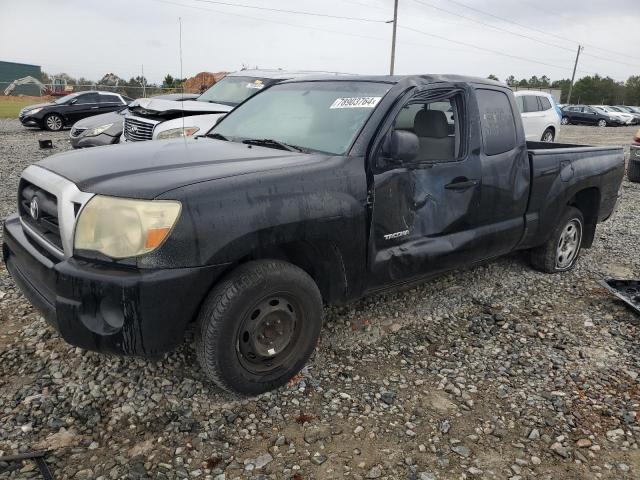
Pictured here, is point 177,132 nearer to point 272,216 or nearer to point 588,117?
point 272,216

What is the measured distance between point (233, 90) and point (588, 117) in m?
32.7

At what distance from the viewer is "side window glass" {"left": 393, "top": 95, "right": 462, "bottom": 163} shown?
370 centimetres

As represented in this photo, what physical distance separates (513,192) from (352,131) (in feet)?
5.31

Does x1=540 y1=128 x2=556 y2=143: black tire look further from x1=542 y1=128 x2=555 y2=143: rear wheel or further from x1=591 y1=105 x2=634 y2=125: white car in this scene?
Result: x1=591 y1=105 x2=634 y2=125: white car

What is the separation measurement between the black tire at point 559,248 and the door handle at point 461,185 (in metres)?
1.53

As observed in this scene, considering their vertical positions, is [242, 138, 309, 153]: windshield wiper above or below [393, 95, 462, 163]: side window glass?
below

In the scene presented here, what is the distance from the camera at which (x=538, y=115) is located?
537 inches

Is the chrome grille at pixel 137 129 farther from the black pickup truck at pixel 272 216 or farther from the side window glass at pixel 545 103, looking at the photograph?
the side window glass at pixel 545 103

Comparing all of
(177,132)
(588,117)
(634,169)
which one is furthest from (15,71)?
(634,169)

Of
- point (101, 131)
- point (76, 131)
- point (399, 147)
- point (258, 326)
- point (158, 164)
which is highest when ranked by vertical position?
point (399, 147)

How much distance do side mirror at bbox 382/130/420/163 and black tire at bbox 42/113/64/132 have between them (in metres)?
17.3

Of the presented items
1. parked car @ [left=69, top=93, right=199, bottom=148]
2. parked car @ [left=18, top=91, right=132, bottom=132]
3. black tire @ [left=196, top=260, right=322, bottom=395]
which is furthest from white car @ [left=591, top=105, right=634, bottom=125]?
black tire @ [left=196, top=260, right=322, bottom=395]

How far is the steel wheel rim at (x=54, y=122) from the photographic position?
1734cm

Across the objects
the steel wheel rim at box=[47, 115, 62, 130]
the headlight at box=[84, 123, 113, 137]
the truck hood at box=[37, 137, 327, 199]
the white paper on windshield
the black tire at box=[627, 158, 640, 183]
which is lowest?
the steel wheel rim at box=[47, 115, 62, 130]
